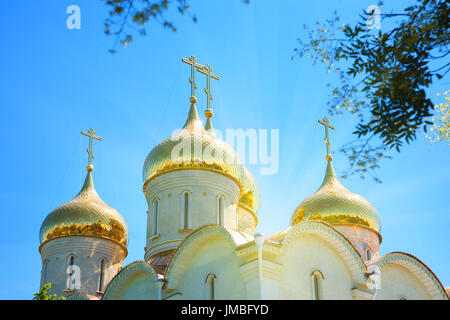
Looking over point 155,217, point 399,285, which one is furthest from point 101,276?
point 399,285

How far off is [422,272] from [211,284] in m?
5.31

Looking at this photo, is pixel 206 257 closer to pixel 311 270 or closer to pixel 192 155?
pixel 311 270

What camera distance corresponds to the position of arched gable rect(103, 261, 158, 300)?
42.9 feet

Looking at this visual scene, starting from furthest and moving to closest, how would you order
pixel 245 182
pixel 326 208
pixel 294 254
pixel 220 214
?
pixel 245 182, pixel 326 208, pixel 220 214, pixel 294 254

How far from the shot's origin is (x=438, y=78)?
613 cm

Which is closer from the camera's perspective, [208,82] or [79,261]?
[79,261]

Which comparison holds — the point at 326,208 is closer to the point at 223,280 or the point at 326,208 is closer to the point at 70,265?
the point at 223,280

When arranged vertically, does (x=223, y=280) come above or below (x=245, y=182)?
below

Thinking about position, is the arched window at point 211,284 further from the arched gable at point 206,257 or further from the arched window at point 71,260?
the arched window at point 71,260

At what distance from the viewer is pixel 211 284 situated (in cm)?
1178

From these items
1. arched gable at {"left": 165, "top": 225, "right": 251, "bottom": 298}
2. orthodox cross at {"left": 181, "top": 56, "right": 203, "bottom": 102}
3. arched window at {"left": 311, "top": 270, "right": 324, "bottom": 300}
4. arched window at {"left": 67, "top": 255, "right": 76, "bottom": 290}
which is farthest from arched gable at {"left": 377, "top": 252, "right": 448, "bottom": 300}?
arched window at {"left": 67, "top": 255, "right": 76, "bottom": 290}
